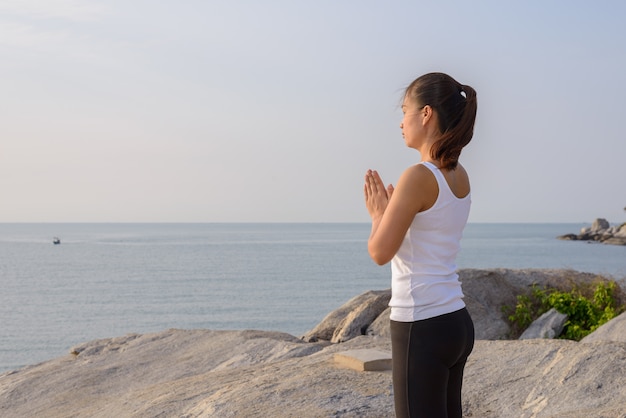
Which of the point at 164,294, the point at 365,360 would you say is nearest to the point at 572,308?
the point at 365,360

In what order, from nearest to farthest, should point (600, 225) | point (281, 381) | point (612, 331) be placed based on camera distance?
point (281, 381) → point (612, 331) → point (600, 225)

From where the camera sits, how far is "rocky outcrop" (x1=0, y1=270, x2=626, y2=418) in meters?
5.67

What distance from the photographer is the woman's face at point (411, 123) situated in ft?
10.8

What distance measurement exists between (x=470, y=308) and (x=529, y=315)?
1005mm

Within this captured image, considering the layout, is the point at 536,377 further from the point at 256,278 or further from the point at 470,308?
the point at 256,278

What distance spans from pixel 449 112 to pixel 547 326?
8346mm

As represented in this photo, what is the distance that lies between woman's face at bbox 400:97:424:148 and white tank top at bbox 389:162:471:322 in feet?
0.75

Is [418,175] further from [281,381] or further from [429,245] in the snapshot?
[281,381]

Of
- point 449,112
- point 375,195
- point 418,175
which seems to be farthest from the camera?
point 375,195

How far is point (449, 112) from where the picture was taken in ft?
10.6

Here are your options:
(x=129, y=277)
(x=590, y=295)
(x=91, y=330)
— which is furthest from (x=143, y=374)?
(x=129, y=277)

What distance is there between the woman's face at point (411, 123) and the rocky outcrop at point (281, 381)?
2546mm

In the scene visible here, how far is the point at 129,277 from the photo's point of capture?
6444cm

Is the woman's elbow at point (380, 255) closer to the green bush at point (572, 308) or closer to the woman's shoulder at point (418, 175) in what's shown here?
the woman's shoulder at point (418, 175)
